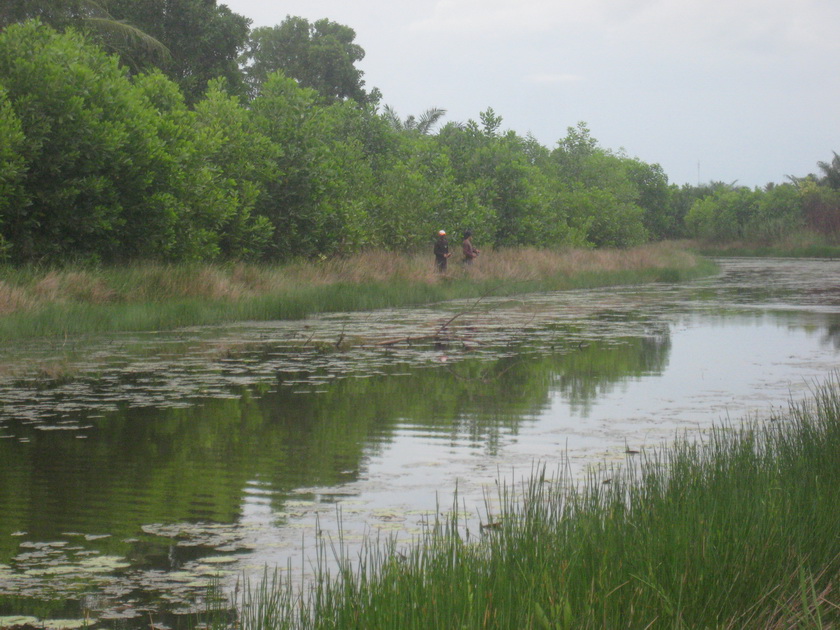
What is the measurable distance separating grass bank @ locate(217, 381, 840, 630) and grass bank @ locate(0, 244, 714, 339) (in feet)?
44.5

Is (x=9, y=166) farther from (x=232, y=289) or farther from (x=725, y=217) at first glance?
(x=725, y=217)

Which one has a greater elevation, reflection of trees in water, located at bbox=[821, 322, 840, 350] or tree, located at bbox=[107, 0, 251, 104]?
tree, located at bbox=[107, 0, 251, 104]

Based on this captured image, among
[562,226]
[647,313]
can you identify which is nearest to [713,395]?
[647,313]

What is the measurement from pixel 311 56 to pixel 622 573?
63490 millimetres

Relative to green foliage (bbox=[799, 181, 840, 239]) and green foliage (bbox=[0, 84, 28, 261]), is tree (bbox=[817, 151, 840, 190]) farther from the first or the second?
green foliage (bbox=[0, 84, 28, 261])

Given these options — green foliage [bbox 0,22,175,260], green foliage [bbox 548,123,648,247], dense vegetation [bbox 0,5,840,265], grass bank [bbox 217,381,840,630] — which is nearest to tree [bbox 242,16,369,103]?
dense vegetation [bbox 0,5,840,265]

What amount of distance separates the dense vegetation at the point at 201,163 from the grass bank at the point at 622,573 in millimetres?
16431

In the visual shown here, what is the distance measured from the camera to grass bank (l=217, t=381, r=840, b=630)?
386 centimetres

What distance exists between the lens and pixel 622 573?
4441 millimetres

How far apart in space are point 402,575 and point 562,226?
47.1 meters

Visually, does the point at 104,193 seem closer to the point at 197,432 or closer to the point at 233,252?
the point at 233,252

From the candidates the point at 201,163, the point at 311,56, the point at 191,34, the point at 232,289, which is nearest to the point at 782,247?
the point at 311,56

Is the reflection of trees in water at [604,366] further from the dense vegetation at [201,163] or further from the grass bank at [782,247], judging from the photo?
the grass bank at [782,247]

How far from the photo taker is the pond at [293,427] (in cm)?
606
